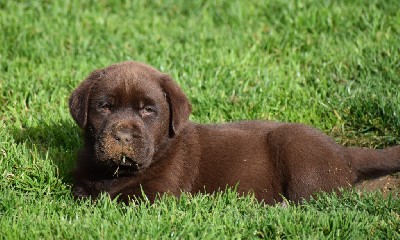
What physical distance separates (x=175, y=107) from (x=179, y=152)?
1.37 feet

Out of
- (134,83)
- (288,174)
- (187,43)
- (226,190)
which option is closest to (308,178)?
(288,174)

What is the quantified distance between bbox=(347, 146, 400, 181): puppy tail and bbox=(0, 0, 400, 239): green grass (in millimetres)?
724

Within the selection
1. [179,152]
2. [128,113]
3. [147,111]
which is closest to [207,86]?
[179,152]

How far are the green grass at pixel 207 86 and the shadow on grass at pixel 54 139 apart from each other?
1cm

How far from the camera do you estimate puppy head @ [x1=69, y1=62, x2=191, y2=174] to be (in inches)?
251

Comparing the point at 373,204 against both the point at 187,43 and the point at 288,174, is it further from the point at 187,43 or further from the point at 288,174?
the point at 187,43

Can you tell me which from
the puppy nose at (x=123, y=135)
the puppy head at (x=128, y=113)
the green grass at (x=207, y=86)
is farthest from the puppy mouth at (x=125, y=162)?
the green grass at (x=207, y=86)

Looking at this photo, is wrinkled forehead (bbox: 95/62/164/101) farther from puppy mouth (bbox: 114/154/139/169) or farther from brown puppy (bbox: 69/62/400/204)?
puppy mouth (bbox: 114/154/139/169)

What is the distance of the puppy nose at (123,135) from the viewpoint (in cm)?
632

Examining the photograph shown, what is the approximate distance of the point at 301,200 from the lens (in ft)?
22.6

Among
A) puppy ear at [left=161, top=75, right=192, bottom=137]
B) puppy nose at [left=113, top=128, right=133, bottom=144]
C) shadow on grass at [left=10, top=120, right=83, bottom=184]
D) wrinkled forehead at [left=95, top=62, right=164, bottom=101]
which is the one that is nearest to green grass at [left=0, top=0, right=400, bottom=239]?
shadow on grass at [left=10, top=120, right=83, bottom=184]

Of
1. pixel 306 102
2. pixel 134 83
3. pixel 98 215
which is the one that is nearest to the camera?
pixel 98 215

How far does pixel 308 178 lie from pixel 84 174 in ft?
6.25

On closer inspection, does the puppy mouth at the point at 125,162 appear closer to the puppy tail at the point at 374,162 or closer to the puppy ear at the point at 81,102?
the puppy ear at the point at 81,102
